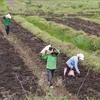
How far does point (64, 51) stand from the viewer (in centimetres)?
1659

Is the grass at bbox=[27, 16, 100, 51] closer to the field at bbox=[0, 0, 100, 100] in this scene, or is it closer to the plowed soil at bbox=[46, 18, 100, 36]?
the field at bbox=[0, 0, 100, 100]

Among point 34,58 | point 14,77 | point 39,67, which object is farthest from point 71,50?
point 14,77

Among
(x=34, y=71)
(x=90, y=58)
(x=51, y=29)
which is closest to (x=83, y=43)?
(x=90, y=58)

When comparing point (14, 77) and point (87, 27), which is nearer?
point (14, 77)

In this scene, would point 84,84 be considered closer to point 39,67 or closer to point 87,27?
point 39,67

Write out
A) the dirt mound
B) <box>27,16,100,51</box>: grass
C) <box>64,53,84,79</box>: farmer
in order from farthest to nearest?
<box>27,16,100,51</box>: grass → <box>64,53,84,79</box>: farmer → the dirt mound

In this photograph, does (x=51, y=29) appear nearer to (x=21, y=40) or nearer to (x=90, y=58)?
(x=21, y=40)

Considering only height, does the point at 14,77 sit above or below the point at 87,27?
above

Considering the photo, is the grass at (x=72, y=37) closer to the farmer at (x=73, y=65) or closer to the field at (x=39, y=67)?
the field at (x=39, y=67)

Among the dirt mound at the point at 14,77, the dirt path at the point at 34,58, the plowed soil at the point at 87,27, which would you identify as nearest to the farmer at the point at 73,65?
the dirt path at the point at 34,58

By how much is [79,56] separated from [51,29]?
1389 centimetres

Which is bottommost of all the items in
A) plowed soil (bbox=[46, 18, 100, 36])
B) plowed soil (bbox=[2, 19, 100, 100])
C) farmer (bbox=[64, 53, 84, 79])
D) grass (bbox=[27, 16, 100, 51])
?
plowed soil (bbox=[46, 18, 100, 36])

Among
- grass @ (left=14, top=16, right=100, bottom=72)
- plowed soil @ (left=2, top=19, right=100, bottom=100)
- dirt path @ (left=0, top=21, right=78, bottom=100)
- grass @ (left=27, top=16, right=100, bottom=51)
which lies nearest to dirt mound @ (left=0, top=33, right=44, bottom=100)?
dirt path @ (left=0, top=21, right=78, bottom=100)

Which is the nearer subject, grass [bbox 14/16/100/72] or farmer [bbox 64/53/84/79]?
farmer [bbox 64/53/84/79]
